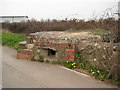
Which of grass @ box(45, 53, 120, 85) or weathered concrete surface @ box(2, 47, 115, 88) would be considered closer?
weathered concrete surface @ box(2, 47, 115, 88)

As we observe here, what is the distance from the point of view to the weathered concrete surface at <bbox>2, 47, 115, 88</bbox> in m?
2.76

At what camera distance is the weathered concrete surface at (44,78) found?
9.04ft

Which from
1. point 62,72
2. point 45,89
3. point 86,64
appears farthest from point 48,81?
point 86,64

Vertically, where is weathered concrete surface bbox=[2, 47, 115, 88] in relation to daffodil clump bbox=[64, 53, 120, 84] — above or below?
below

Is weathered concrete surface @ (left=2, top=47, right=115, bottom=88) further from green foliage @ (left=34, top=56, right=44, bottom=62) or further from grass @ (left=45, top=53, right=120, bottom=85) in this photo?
green foliage @ (left=34, top=56, right=44, bottom=62)

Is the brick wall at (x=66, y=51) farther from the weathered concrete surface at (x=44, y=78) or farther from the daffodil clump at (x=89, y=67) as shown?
the weathered concrete surface at (x=44, y=78)

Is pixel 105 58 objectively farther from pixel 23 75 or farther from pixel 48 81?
pixel 23 75

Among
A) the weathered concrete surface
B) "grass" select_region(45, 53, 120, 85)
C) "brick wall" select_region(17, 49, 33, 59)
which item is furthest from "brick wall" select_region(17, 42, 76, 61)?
the weathered concrete surface

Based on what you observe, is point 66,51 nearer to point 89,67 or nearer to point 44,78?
point 89,67

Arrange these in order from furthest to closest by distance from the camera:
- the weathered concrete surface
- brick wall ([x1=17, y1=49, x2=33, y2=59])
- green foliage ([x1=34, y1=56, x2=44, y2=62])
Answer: brick wall ([x1=17, y1=49, x2=33, y2=59])
green foliage ([x1=34, y1=56, x2=44, y2=62])
the weathered concrete surface

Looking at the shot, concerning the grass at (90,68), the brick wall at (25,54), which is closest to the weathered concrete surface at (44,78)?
the grass at (90,68)

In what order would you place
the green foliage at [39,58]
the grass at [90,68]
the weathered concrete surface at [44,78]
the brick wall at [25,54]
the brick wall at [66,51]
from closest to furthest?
1. the weathered concrete surface at [44,78]
2. the grass at [90,68]
3. the brick wall at [66,51]
4. the green foliage at [39,58]
5. the brick wall at [25,54]

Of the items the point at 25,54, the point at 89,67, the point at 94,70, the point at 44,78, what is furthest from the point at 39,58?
the point at 94,70

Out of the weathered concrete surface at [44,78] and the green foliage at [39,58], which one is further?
the green foliage at [39,58]
